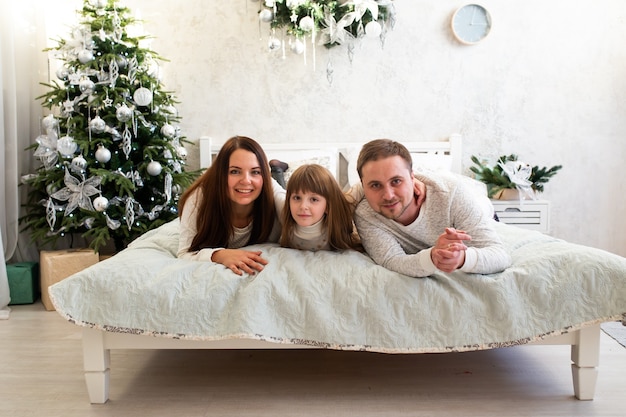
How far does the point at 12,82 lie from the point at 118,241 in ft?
3.41

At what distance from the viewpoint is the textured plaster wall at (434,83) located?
3736mm

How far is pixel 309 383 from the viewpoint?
2.00 meters

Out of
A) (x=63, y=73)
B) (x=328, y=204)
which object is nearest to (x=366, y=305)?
(x=328, y=204)

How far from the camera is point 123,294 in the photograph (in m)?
1.80

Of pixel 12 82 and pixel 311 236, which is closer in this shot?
pixel 311 236

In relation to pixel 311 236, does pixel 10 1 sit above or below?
above

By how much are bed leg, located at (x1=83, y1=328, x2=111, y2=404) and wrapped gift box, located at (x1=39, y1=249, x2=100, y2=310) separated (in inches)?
55.0

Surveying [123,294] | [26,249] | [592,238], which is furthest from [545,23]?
[26,249]

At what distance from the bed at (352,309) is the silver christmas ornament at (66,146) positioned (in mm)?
1415

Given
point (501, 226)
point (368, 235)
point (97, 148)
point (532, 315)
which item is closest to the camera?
point (532, 315)

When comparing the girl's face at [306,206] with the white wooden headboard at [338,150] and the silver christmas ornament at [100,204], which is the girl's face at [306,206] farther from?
the white wooden headboard at [338,150]

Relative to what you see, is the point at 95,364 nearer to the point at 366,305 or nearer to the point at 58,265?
the point at 366,305

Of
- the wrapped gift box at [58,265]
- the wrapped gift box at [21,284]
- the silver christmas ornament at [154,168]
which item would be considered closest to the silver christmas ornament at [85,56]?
the silver christmas ornament at [154,168]

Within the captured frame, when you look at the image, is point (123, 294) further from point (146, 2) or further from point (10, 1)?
point (146, 2)
